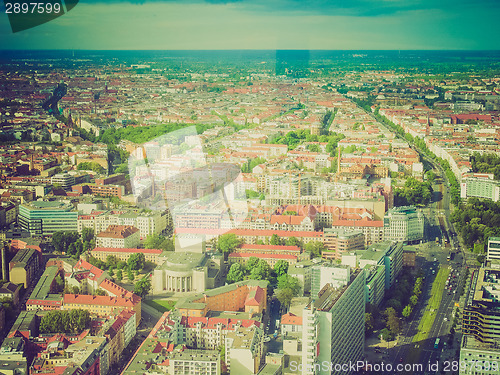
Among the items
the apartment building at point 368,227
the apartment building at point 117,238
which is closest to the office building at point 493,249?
the apartment building at point 368,227

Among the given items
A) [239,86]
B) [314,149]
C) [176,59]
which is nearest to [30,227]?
[314,149]

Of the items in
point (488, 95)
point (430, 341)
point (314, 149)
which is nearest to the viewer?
point (430, 341)

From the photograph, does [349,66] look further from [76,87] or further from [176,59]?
[76,87]

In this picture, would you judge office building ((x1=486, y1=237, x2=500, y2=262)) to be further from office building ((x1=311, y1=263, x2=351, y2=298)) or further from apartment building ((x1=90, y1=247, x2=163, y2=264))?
apartment building ((x1=90, y1=247, x2=163, y2=264))

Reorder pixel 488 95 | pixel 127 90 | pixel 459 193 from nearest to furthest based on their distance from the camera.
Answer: pixel 459 193 < pixel 488 95 < pixel 127 90

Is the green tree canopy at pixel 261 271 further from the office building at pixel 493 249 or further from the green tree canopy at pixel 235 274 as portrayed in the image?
the office building at pixel 493 249

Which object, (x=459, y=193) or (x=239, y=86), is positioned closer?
(x=459, y=193)
